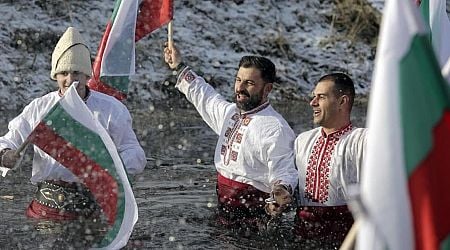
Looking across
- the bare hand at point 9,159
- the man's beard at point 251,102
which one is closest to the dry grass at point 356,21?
the man's beard at point 251,102

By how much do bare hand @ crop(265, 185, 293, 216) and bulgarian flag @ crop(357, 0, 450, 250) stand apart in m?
3.53

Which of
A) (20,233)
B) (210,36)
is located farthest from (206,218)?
(210,36)

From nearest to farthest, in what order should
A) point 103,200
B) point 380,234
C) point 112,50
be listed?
point 380,234 < point 103,200 < point 112,50

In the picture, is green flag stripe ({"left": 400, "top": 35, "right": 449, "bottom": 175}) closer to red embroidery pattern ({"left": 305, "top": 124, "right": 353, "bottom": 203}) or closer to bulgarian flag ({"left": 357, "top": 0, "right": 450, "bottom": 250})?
bulgarian flag ({"left": 357, "top": 0, "right": 450, "bottom": 250})

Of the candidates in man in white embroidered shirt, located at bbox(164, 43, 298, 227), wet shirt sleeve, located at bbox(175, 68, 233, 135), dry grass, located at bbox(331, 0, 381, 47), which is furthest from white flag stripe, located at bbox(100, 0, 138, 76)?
dry grass, located at bbox(331, 0, 381, 47)

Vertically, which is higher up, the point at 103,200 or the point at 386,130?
the point at 386,130

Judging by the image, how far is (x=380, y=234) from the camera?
134 inches

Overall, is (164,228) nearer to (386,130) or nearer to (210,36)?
(386,130)

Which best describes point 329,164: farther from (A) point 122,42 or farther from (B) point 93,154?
(A) point 122,42

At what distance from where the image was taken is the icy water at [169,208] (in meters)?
7.70

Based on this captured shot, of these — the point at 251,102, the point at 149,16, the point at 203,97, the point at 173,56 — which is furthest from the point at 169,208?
the point at 251,102

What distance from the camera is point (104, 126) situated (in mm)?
7312

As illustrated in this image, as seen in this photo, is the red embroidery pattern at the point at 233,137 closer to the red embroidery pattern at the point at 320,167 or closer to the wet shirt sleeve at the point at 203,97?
the wet shirt sleeve at the point at 203,97

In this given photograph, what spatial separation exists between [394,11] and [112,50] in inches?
226
